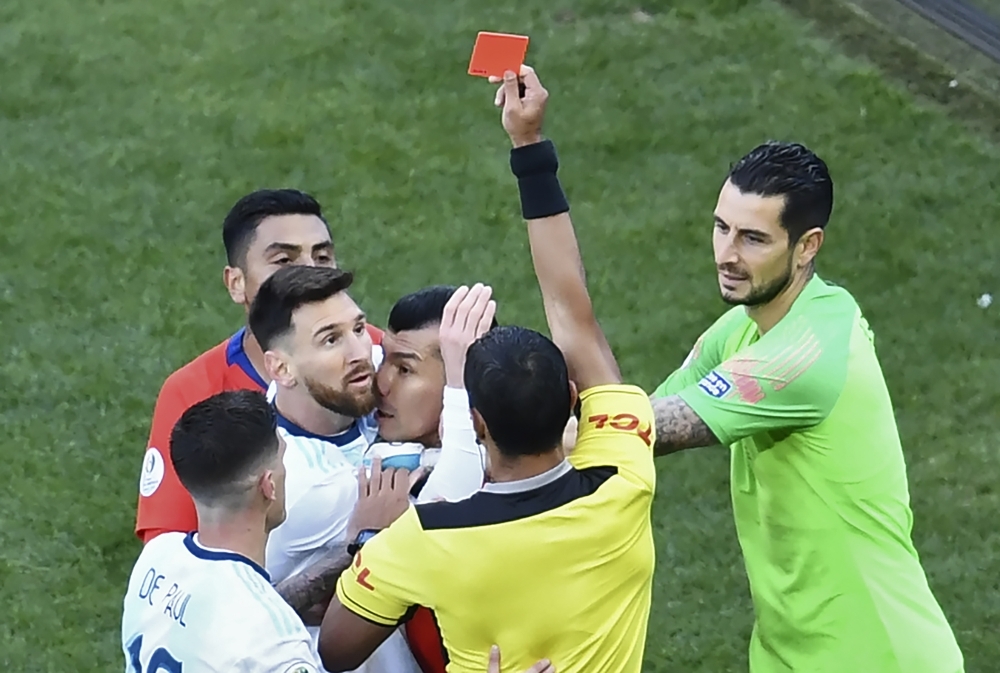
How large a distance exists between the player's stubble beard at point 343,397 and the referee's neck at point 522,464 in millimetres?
560

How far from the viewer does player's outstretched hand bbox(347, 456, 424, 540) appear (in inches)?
109

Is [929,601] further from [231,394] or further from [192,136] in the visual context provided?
[192,136]

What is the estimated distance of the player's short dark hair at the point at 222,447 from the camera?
2678 mm

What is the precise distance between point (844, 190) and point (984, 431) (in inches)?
89.6

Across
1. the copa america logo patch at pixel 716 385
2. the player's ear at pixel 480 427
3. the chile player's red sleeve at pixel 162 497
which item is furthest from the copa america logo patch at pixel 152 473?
the copa america logo patch at pixel 716 385

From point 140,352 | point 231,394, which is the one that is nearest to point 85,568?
point 140,352

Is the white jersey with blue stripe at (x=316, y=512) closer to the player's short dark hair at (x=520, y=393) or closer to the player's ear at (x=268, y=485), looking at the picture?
the player's ear at (x=268, y=485)

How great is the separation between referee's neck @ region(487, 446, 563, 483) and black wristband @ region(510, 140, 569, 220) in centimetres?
64

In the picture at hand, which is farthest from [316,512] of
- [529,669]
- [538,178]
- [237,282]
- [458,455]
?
[237,282]

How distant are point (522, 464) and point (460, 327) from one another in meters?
0.40

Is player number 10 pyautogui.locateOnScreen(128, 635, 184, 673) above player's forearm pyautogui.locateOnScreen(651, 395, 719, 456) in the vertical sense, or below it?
below

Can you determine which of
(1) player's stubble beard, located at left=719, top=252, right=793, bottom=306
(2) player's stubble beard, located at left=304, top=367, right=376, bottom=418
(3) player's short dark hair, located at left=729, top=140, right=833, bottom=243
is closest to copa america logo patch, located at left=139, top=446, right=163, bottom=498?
(2) player's stubble beard, located at left=304, top=367, right=376, bottom=418

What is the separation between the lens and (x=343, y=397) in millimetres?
2990

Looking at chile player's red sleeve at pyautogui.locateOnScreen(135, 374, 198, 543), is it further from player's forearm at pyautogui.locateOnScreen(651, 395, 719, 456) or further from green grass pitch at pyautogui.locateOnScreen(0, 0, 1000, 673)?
green grass pitch at pyautogui.locateOnScreen(0, 0, 1000, 673)
